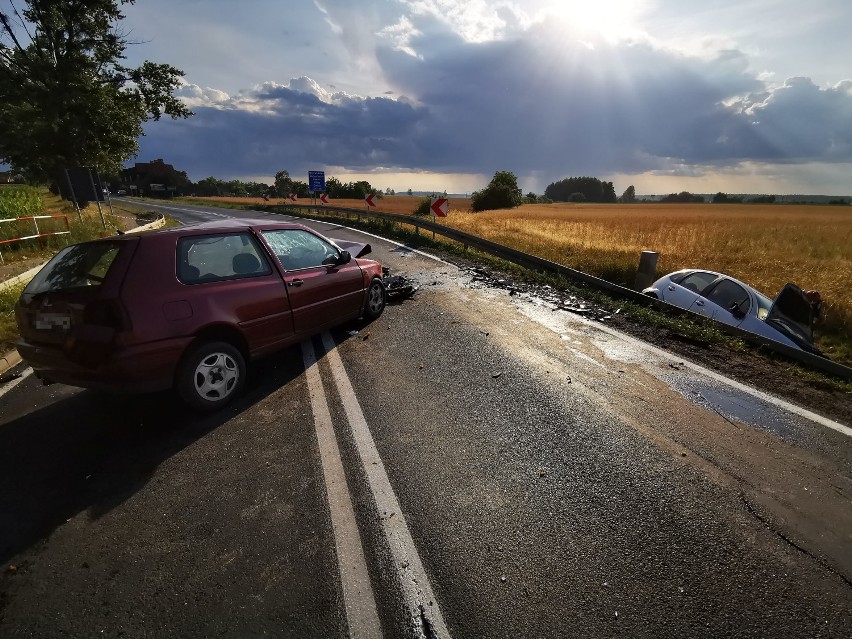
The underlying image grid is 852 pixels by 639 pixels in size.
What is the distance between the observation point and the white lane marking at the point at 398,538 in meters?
1.98

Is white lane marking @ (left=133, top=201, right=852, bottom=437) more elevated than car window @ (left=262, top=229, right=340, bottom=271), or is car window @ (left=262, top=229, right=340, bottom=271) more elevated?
car window @ (left=262, top=229, right=340, bottom=271)

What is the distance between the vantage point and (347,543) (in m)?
2.39

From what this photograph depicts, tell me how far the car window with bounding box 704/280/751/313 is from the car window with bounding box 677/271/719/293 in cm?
18

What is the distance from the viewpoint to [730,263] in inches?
502

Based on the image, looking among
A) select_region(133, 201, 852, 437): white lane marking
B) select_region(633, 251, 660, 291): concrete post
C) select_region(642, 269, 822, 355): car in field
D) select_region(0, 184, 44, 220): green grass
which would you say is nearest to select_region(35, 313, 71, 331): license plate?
select_region(133, 201, 852, 437): white lane marking

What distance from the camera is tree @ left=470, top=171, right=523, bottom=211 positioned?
56.8 meters

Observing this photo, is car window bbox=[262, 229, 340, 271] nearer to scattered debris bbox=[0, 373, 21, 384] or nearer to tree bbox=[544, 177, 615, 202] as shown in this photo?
scattered debris bbox=[0, 373, 21, 384]

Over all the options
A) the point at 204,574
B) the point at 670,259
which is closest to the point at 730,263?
the point at 670,259

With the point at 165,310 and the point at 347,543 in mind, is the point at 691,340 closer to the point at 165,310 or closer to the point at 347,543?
the point at 347,543

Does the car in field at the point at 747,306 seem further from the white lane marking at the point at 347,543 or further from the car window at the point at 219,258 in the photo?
the car window at the point at 219,258

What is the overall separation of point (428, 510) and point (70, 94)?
28188 mm

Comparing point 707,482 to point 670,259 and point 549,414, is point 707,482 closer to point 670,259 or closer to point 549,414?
point 549,414

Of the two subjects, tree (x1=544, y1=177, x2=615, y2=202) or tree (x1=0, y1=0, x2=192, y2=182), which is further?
tree (x1=544, y1=177, x2=615, y2=202)

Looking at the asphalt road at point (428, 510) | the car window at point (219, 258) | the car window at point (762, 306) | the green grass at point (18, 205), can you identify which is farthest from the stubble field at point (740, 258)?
the green grass at point (18, 205)
